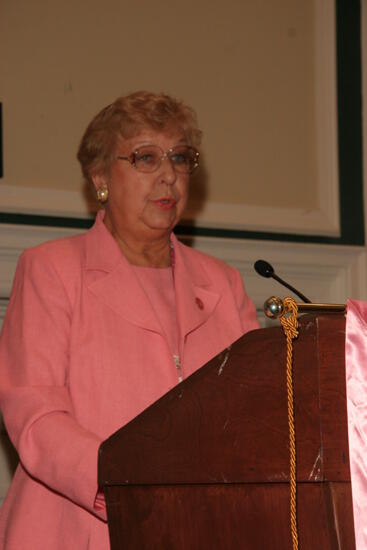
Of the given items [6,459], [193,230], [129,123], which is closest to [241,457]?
[129,123]

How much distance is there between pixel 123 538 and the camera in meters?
1.41

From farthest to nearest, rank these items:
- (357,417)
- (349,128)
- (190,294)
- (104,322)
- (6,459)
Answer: (349,128), (6,459), (190,294), (104,322), (357,417)

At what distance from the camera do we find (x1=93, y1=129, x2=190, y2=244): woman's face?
233 centimetres

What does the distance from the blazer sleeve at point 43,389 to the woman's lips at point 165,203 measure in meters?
0.37

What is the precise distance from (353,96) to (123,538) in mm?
2742

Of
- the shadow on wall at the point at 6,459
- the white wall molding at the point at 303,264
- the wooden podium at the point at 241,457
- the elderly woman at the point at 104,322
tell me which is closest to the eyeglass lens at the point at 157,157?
the elderly woman at the point at 104,322

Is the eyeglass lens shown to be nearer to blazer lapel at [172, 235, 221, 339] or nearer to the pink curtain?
blazer lapel at [172, 235, 221, 339]

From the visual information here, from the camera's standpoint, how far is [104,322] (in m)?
2.08

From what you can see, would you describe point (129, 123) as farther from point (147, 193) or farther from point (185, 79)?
point (185, 79)

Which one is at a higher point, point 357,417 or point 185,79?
point 185,79

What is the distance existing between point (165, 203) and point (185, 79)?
4.07ft

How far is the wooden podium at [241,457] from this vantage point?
1148 millimetres

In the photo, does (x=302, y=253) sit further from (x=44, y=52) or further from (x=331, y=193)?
(x=44, y=52)

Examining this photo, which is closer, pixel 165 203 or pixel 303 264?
pixel 165 203
